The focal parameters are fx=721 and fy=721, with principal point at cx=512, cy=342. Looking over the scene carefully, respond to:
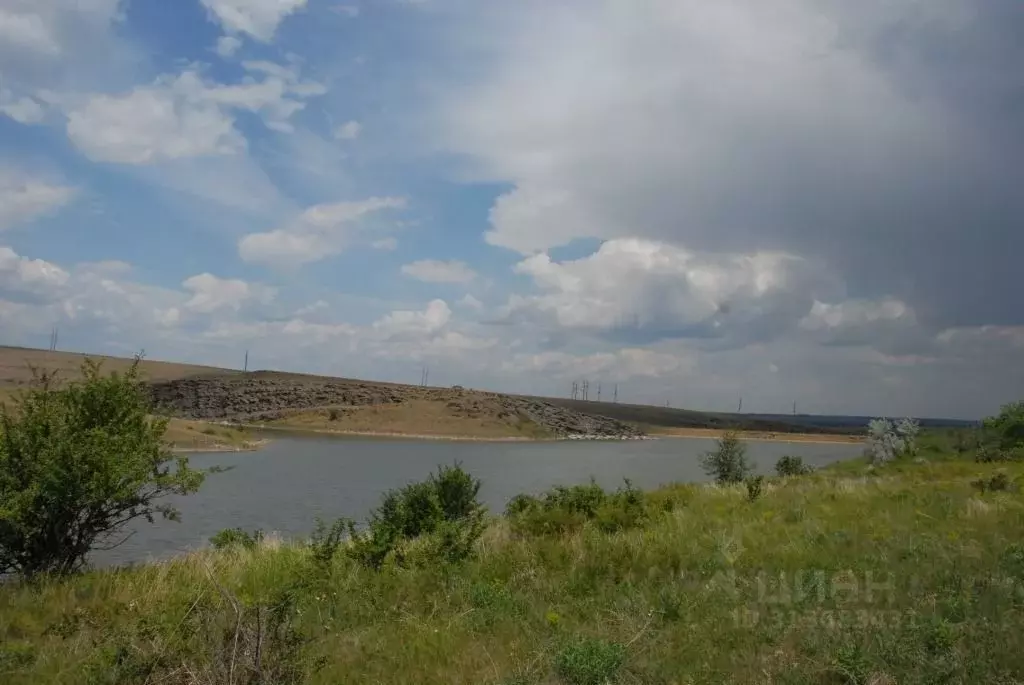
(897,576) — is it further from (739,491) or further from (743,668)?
(739,491)

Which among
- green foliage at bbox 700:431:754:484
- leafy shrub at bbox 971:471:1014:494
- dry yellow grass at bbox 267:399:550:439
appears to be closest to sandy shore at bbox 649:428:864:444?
dry yellow grass at bbox 267:399:550:439

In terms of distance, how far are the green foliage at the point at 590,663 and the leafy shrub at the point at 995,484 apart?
1154 centimetres

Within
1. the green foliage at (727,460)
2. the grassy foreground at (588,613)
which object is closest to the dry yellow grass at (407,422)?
the green foliage at (727,460)

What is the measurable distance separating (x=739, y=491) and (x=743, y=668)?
1273 centimetres

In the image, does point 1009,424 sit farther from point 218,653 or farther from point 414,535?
point 218,653

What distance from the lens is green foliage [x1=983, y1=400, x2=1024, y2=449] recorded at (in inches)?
1268

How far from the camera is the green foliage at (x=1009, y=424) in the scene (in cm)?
3222

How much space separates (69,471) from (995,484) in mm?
16475

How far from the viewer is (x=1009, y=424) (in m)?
32.6

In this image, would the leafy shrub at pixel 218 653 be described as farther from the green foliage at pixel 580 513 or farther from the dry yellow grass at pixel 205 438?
the dry yellow grass at pixel 205 438

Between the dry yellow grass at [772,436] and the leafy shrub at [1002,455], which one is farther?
the dry yellow grass at [772,436]

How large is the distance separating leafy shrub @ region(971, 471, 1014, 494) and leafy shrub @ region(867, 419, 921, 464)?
2514 centimetres

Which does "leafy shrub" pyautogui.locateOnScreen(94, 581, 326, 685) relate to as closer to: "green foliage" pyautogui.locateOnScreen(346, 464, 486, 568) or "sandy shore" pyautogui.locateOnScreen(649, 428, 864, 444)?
"green foliage" pyautogui.locateOnScreen(346, 464, 486, 568)

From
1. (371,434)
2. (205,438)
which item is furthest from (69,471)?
(371,434)
